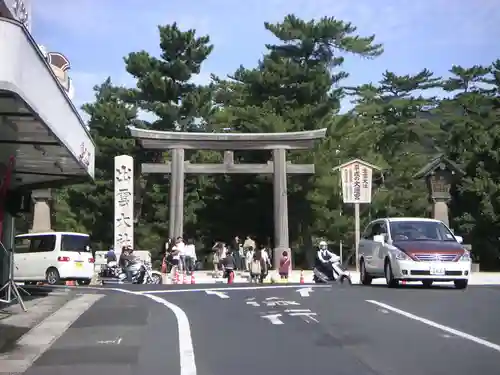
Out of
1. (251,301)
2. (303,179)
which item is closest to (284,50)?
(303,179)

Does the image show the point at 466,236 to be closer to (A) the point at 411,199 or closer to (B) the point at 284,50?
(A) the point at 411,199

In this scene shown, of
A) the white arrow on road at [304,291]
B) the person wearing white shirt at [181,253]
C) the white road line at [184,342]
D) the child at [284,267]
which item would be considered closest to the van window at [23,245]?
the person wearing white shirt at [181,253]

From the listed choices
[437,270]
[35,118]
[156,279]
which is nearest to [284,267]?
[156,279]

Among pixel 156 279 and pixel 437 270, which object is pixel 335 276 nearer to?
pixel 437 270

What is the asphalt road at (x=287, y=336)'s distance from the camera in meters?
8.30

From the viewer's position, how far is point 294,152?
39.0 m

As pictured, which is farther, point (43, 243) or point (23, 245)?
point (23, 245)

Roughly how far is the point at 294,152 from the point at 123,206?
10810 mm

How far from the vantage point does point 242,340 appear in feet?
33.5

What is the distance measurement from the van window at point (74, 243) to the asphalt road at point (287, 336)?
422 inches

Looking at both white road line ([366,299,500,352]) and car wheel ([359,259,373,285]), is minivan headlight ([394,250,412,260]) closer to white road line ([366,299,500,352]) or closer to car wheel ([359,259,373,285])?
car wheel ([359,259,373,285])

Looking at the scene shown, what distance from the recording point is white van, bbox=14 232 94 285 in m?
26.5

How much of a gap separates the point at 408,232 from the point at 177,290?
6450 millimetres

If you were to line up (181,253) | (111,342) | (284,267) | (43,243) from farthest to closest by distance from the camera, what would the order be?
(181,253), (43,243), (284,267), (111,342)
